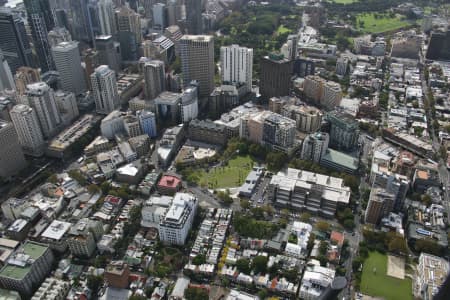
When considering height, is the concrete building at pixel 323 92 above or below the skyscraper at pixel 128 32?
below

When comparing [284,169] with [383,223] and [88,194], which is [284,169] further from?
[88,194]

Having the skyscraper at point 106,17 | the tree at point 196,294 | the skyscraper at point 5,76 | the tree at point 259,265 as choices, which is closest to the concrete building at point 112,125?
the skyscraper at point 5,76

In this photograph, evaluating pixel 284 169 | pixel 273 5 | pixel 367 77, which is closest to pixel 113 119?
pixel 284 169

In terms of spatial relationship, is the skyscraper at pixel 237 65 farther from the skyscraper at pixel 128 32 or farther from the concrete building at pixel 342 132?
the skyscraper at pixel 128 32

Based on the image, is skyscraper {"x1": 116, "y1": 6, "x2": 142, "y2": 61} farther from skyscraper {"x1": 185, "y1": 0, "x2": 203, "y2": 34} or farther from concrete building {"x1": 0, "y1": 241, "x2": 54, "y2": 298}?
concrete building {"x1": 0, "y1": 241, "x2": 54, "y2": 298}

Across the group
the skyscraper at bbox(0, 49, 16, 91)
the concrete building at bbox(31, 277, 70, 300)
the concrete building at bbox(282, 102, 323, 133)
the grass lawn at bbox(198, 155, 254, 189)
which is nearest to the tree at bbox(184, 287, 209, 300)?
the concrete building at bbox(31, 277, 70, 300)

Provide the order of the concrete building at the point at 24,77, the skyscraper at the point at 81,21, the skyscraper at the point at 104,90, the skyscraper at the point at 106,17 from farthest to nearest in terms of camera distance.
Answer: the skyscraper at the point at 81,21 → the skyscraper at the point at 106,17 → the skyscraper at the point at 104,90 → the concrete building at the point at 24,77
